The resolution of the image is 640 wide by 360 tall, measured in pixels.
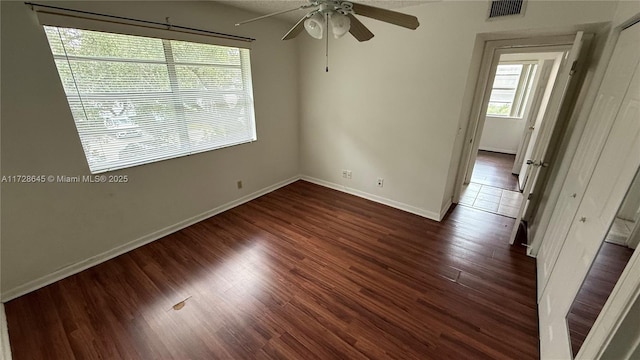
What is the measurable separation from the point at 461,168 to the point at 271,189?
2939 mm

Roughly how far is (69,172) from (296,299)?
7.40ft

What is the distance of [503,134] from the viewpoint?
6312 millimetres

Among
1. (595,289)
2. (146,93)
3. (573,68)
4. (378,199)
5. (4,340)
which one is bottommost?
(4,340)

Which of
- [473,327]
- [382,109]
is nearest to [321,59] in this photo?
[382,109]

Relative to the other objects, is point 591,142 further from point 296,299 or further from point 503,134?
point 503,134

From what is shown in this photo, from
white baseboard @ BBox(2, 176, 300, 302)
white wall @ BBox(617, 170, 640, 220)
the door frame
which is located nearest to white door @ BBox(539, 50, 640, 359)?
white wall @ BBox(617, 170, 640, 220)

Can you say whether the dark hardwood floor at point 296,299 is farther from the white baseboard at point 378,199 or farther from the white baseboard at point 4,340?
the white baseboard at point 378,199

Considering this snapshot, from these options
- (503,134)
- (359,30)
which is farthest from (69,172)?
(503,134)

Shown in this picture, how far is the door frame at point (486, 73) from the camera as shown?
259 cm

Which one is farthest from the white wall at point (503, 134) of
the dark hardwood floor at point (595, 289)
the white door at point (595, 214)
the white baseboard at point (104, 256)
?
the white baseboard at point (104, 256)

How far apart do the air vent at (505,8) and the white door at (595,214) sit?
111 centimetres

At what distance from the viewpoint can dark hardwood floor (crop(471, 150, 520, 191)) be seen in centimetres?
440

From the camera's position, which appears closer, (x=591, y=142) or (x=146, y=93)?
(x=591, y=142)

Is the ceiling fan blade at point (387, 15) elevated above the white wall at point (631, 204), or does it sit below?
above
